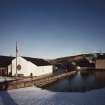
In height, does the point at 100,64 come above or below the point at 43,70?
above

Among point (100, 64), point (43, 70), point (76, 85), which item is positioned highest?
point (100, 64)

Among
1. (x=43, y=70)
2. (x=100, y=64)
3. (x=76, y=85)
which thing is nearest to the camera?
(x=76, y=85)

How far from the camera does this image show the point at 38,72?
3638 centimetres

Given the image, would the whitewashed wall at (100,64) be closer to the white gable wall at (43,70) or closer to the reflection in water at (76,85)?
the white gable wall at (43,70)

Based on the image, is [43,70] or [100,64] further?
[100,64]

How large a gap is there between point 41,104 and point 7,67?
25.3 meters

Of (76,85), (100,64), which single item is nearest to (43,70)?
(76,85)

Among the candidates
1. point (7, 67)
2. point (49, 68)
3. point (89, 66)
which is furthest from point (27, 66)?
point (89, 66)

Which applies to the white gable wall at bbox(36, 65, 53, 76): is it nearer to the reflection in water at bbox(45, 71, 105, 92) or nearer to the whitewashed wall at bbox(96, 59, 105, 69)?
the reflection in water at bbox(45, 71, 105, 92)

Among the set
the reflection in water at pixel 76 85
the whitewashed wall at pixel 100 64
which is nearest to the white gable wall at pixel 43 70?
the reflection in water at pixel 76 85

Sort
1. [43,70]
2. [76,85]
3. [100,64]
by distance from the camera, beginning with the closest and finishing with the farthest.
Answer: [76,85]
[43,70]
[100,64]

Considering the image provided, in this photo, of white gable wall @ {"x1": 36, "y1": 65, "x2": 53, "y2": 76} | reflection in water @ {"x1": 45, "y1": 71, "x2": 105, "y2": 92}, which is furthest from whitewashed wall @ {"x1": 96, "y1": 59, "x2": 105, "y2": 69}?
reflection in water @ {"x1": 45, "y1": 71, "x2": 105, "y2": 92}

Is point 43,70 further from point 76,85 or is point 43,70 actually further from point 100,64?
point 100,64

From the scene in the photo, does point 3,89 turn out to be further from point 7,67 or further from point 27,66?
point 7,67
